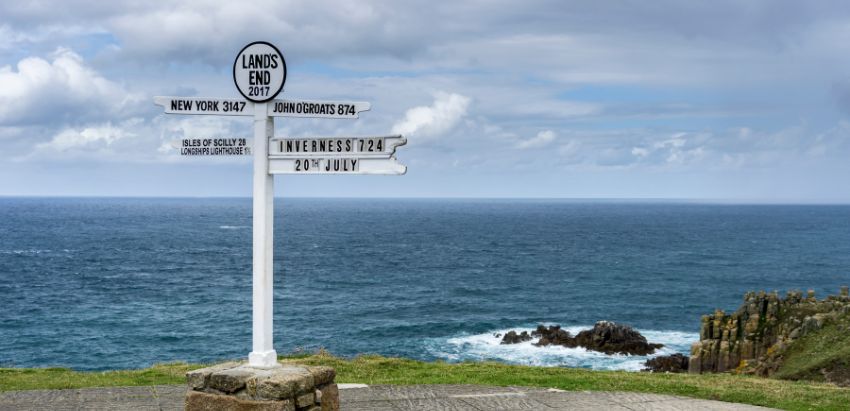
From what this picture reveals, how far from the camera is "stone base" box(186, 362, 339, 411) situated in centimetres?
868

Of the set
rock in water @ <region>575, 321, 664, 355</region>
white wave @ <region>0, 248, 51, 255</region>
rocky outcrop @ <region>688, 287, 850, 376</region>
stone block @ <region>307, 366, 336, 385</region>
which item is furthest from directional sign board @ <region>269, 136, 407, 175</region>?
white wave @ <region>0, 248, 51, 255</region>

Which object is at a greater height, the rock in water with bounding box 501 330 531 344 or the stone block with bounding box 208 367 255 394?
the stone block with bounding box 208 367 255 394

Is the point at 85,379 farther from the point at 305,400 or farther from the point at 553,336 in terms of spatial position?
the point at 553,336

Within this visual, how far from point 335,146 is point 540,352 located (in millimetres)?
33696

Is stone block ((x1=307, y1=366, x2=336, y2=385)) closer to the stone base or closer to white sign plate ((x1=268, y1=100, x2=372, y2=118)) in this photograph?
the stone base

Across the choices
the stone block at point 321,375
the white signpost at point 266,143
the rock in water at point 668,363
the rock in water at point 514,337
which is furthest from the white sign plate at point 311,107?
the rock in water at point 514,337

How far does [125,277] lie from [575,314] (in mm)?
38994

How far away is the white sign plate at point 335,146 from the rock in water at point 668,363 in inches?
1154

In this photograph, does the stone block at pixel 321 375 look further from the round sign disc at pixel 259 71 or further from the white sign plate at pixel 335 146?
the round sign disc at pixel 259 71

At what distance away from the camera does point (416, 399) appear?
41.0 ft

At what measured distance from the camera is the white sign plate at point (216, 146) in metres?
9.58

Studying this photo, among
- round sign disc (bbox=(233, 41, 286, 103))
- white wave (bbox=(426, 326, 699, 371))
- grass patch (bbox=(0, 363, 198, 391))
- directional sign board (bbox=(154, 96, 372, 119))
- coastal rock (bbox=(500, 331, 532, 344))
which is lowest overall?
white wave (bbox=(426, 326, 699, 371))

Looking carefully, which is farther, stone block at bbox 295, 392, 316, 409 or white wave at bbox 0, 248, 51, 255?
white wave at bbox 0, 248, 51, 255

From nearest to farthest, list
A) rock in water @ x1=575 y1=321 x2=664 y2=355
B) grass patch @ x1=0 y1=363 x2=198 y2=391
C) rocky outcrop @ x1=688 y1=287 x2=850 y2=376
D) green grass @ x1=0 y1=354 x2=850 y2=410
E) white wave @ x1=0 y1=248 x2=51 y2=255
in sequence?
green grass @ x1=0 y1=354 x2=850 y2=410 → grass patch @ x1=0 y1=363 x2=198 y2=391 → rocky outcrop @ x1=688 y1=287 x2=850 y2=376 → rock in water @ x1=575 y1=321 x2=664 y2=355 → white wave @ x1=0 y1=248 x2=51 y2=255
